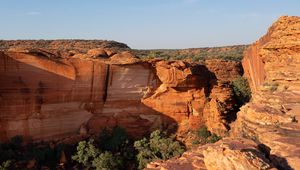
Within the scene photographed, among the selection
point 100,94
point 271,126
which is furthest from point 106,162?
point 271,126

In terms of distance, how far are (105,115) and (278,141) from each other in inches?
589

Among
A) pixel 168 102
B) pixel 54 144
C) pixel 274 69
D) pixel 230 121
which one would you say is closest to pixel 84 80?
pixel 54 144

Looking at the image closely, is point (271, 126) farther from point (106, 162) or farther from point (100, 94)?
point (100, 94)

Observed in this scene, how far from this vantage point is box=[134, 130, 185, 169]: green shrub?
20266 mm

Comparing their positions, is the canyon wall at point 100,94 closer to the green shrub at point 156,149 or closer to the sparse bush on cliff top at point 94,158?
the sparse bush on cliff top at point 94,158

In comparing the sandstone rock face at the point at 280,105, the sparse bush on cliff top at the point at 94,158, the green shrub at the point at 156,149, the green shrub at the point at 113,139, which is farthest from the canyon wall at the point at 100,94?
the sandstone rock face at the point at 280,105

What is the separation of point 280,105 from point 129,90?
1212 cm

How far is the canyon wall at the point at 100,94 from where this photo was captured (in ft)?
65.5

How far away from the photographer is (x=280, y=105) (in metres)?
12.3

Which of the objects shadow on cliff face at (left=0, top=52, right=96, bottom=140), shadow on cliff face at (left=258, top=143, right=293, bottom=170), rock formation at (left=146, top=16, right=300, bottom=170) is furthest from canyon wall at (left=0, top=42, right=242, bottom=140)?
shadow on cliff face at (left=258, top=143, right=293, bottom=170)

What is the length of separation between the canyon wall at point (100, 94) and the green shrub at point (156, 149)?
2356 millimetres

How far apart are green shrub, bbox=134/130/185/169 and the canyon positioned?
7.54 feet

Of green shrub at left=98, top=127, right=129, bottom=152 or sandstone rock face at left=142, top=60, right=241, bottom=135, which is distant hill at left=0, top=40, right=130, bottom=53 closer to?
sandstone rock face at left=142, top=60, right=241, bottom=135

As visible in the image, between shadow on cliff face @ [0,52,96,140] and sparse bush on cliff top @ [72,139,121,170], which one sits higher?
shadow on cliff face @ [0,52,96,140]
